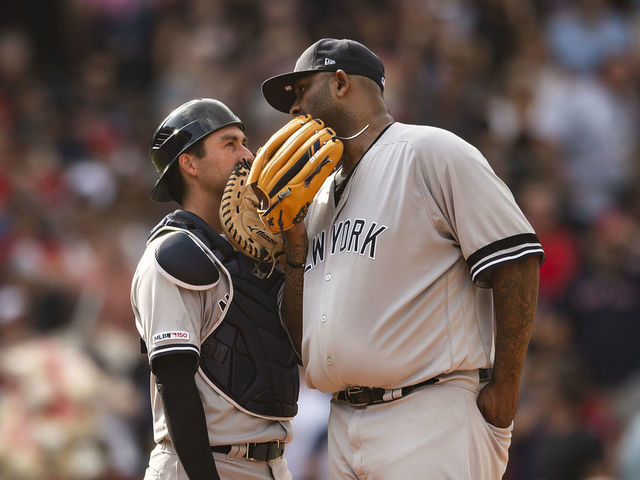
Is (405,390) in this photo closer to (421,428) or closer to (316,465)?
(421,428)

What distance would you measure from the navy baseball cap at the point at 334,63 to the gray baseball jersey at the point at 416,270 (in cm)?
39

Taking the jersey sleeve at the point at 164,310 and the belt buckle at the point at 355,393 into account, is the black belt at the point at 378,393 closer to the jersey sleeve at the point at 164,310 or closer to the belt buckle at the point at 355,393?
the belt buckle at the point at 355,393

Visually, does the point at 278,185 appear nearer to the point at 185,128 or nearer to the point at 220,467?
the point at 185,128

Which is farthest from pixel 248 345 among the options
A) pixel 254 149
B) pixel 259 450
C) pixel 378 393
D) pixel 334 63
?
pixel 254 149

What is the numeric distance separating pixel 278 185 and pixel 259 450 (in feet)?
3.27

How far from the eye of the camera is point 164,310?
145 inches

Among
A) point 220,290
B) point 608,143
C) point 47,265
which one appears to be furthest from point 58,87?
point 220,290

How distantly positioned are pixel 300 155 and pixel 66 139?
632cm

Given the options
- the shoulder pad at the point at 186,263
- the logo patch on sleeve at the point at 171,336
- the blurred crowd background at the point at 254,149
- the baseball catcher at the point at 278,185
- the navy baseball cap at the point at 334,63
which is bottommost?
the blurred crowd background at the point at 254,149

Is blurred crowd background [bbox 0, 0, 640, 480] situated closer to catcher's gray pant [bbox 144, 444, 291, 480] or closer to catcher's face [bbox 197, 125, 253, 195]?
catcher's gray pant [bbox 144, 444, 291, 480]

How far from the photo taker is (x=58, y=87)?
405 inches

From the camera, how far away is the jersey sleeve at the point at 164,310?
364 cm

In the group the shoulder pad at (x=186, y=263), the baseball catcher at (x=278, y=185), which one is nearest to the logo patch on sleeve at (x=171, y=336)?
the shoulder pad at (x=186, y=263)

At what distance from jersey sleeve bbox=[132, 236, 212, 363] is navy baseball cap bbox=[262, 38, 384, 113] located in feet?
2.65
